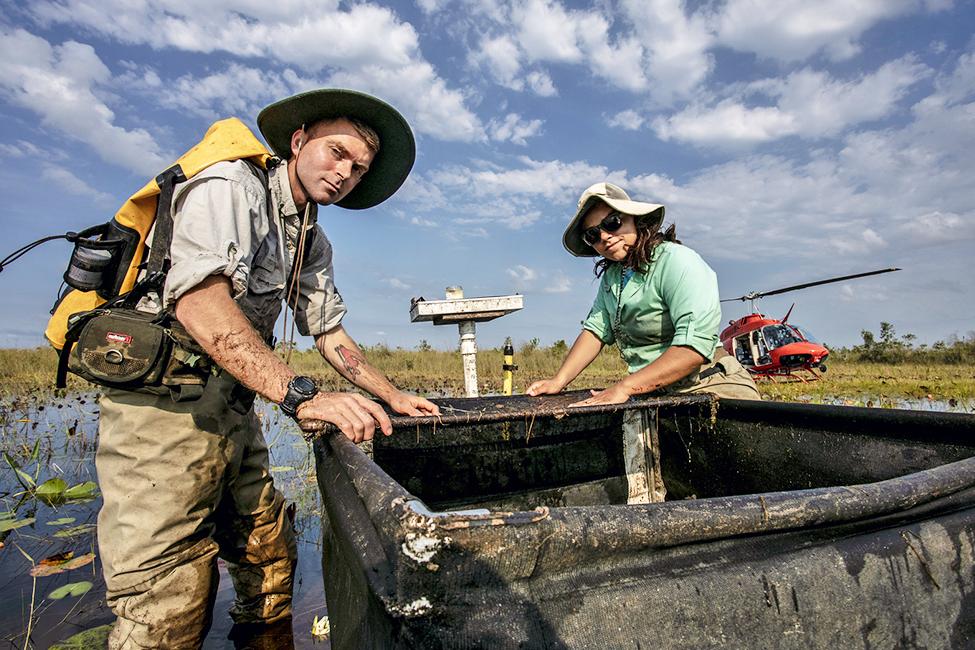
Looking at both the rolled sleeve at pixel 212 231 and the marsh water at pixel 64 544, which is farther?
the marsh water at pixel 64 544

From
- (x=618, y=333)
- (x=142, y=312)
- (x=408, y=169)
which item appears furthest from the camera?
(x=618, y=333)

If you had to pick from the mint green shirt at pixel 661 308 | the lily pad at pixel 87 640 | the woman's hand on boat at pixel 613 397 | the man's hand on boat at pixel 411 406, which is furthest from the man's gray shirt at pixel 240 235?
the mint green shirt at pixel 661 308

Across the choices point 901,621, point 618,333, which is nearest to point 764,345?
point 618,333

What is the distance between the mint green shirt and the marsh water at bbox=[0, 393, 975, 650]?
2.36m

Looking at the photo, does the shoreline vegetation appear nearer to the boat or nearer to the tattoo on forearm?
the tattoo on forearm

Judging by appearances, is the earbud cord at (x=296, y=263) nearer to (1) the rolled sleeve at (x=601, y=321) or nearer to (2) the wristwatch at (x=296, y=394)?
(2) the wristwatch at (x=296, y=394)

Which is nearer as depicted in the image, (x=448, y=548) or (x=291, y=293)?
(x=448, y=548)

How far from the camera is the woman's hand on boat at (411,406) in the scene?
2.62m

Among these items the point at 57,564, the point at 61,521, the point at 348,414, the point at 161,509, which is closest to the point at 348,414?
the point at 348,414

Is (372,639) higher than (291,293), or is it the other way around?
(291,293)

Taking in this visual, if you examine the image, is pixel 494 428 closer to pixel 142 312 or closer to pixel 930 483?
pixel 142 312

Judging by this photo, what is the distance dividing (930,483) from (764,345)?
15.6 meters

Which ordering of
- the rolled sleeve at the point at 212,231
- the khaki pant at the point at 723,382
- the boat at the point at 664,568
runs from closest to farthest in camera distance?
the boat at the point at 664,568 → the rolled sleeve at the point at 212,231 → the khaki pant at the point at 723,382

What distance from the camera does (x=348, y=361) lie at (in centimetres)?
297
